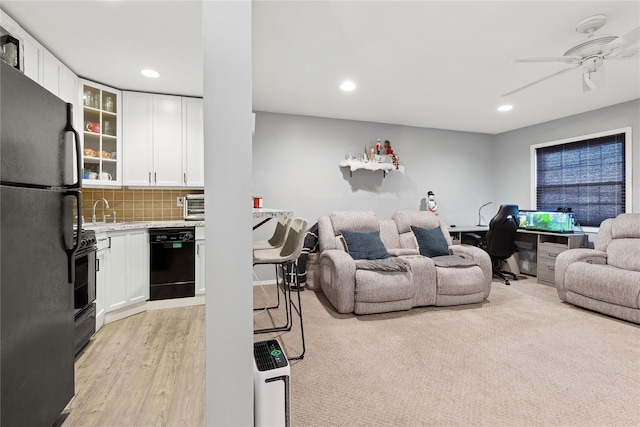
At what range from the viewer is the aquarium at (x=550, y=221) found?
414 centimetres

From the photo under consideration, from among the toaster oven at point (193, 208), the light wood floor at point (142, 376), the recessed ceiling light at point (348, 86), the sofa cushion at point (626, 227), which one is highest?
the recessed ceiling light at point (348, 86)

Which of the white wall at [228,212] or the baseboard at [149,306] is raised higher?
the white wall at [228,212]

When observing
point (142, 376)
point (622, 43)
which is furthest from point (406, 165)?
point (142, 376)

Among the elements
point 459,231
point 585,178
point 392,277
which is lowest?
point 392,277

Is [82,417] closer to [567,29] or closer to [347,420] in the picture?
[347,420]

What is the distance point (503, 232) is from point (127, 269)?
4.56m

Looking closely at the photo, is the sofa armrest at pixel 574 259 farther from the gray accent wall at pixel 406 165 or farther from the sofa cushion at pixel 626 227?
the gray accent wall at pixel 406 165

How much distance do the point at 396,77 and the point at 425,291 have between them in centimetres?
227

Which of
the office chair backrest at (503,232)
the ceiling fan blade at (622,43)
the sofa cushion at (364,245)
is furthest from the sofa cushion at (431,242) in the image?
the ceiling fan blade at (622,43)

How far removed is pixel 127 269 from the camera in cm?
295

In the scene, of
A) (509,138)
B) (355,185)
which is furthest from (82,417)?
(509,138)

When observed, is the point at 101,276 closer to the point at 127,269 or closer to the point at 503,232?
the point at 127,269

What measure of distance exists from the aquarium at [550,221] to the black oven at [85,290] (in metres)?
5.39

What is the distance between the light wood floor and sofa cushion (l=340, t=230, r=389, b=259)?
Result: 70.2 inches
